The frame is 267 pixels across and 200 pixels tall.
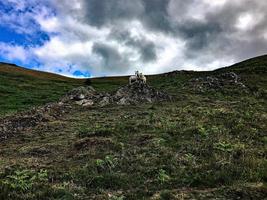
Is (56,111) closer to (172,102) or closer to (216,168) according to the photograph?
(172,102)

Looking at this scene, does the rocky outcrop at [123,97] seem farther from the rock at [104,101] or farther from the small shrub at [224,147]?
the small shrub at [224,147]

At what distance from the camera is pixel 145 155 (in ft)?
63.1

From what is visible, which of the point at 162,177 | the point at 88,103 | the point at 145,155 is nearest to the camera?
the point at 162,177

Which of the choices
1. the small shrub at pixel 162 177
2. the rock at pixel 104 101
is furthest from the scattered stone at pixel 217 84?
the small shrub at pixel 162 177

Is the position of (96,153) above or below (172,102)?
below

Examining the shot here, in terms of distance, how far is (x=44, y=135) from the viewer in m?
26.2

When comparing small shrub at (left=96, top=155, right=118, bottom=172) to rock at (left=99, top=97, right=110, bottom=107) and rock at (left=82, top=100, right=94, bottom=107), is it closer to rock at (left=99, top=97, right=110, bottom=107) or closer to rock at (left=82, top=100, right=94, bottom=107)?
rock at (left=99, top=97, right=110, bottom=107)

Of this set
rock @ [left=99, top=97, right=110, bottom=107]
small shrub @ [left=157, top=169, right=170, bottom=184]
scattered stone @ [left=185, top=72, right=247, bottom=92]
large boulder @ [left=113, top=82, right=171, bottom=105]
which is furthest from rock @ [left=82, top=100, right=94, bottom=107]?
small shrub @ [left=157, top=169, right=170, bottom=184]

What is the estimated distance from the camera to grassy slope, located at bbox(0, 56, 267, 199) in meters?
14.8

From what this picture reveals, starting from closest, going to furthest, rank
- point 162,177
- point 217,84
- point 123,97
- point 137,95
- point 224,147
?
point 162,177
point 224,147
point 123,97
point 137,95
point 217,84

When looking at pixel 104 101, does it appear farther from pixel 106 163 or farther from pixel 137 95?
pixel 106 163

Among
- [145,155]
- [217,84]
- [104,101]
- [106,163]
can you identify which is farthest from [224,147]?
[217,84]

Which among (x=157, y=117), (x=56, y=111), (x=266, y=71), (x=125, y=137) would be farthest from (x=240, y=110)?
(x=266, y=71)

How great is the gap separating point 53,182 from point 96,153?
13.7 ft
